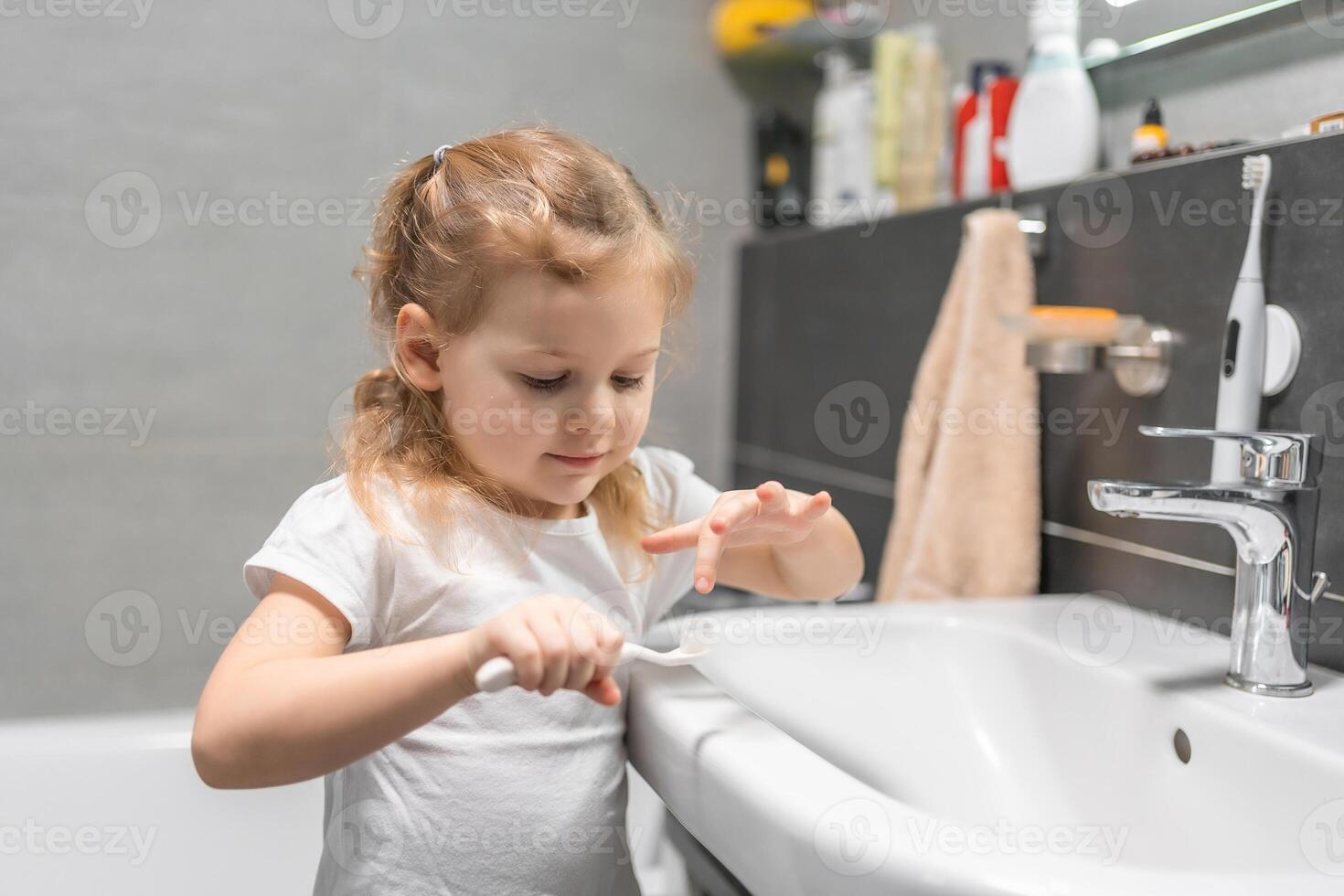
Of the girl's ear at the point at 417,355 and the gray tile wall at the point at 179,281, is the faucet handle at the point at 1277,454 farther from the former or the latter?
the gray tile wall at the point at 179,281

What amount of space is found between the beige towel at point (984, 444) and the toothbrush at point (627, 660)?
0.36 meters

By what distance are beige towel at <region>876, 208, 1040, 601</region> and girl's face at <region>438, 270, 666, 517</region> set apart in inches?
19.9

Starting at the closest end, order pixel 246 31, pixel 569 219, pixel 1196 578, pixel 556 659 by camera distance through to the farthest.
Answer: pixel 556 659 → pixel 569 219 → pixel 1196 578 → pixel 246 31

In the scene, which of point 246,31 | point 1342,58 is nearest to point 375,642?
point 1342,58

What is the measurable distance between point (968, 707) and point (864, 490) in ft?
1.73

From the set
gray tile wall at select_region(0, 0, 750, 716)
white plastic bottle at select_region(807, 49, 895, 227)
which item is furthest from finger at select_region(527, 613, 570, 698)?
white plastic bottle at select_region(807, 49, 895, 227)

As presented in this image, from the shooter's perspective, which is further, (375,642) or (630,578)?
(630,578)

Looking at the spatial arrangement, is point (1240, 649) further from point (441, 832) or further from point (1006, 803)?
point (441, 832)

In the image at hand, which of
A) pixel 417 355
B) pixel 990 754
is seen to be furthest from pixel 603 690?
pixel 990 754

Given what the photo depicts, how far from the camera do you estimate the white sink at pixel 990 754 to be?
1.69ft

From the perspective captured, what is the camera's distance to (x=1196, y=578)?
2.99 feet

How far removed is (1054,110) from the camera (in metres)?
1.11

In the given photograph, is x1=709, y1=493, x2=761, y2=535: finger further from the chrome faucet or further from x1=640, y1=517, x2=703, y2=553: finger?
the chrome faucet

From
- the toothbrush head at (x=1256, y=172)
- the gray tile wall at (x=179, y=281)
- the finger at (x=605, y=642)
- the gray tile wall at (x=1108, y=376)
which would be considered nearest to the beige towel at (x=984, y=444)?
the gray tile wall at (x=1108, y=376)
